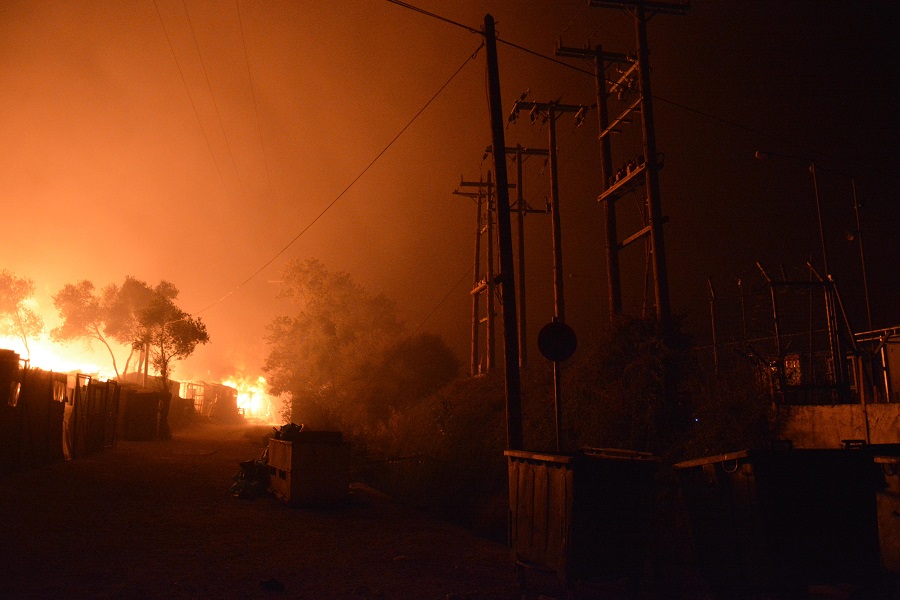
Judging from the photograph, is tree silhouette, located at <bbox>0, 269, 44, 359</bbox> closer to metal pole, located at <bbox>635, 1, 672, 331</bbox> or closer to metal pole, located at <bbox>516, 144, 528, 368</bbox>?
metal pole, located at <bbox>516, 144, 528, 368</bbox>

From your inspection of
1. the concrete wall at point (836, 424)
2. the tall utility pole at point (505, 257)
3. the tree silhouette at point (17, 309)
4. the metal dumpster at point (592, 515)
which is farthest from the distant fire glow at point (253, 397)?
the metal dumpster at point (592, 515)

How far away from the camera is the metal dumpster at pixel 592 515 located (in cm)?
584

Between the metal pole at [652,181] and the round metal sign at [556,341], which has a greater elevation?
the metal pole at [652,181]

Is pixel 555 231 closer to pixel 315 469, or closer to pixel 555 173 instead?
pixel 555 173

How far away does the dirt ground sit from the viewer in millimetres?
6355

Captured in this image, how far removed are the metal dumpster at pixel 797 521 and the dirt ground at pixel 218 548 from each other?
5.22ft

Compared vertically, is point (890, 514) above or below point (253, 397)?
below

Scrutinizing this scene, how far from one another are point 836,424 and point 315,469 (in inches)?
364

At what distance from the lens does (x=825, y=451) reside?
6.00m

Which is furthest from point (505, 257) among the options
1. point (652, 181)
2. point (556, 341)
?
point (652, 181)

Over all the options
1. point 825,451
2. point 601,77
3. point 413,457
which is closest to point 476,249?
point 601,77

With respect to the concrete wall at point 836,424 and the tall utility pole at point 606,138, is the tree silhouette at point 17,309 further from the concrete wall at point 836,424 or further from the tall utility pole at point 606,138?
the concrete wall at point 836,424

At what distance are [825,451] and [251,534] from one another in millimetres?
7630

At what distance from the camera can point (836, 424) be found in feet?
34.0
